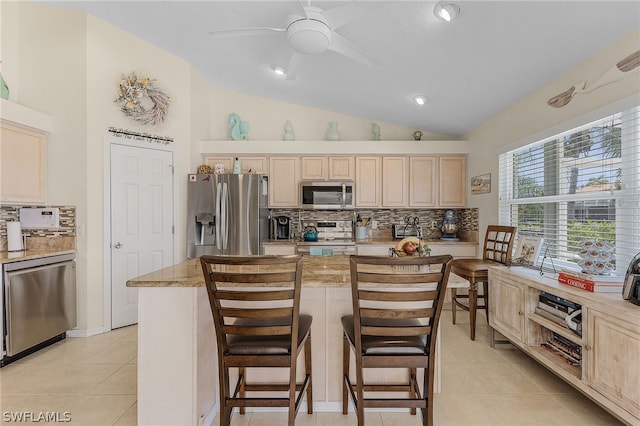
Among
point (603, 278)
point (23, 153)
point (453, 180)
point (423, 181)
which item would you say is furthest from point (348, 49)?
point (23, 153)

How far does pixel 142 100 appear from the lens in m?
3.53

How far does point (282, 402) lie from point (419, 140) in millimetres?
4104

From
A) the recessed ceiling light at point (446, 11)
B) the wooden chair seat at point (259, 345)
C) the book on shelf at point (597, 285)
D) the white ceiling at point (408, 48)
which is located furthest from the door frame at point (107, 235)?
the book on shelf at point (597, 285)

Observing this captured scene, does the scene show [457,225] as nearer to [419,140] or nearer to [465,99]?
[419,140]

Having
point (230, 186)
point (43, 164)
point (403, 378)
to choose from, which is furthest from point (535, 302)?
point (43, 164)

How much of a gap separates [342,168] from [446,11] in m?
2.59

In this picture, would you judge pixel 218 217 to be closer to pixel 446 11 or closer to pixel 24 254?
pixel 24 254

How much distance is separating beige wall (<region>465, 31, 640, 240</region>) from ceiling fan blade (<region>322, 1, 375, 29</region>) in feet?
5.91

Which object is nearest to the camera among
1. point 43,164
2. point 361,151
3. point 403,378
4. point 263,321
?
point 263,321

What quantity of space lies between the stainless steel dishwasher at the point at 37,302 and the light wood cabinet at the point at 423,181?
14.1ft

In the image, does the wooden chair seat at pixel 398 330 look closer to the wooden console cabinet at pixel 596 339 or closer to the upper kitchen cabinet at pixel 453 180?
the wooden console cabinet at pixel 596 339

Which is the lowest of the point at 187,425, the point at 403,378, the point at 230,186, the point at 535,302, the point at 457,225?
the point at 187,425

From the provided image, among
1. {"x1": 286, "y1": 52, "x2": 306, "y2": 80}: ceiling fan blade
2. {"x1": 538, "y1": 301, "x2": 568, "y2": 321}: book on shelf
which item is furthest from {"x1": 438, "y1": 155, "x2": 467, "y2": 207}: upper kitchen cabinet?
{"x1": 286, "y1": 52, "x2": 306, "y2": 80}: ceiling fan blade

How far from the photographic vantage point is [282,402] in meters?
1.45
